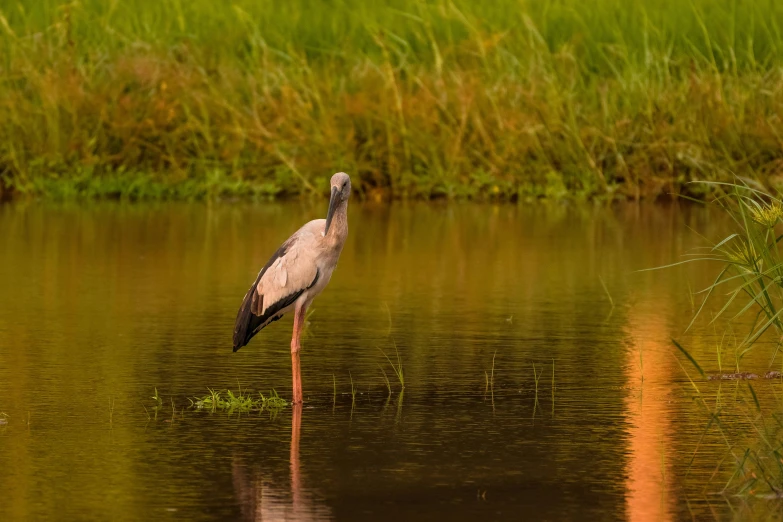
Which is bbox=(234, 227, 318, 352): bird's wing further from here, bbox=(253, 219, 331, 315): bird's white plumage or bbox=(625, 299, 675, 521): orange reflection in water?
bbox=(625, 299, 675, 521): orange reflection in water

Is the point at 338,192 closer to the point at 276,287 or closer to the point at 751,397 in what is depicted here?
the point at 276,287

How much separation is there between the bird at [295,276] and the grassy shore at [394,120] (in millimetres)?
11696

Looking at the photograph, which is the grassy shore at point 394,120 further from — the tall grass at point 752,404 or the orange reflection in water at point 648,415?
the tall grass at point 752,404

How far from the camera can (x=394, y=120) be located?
22266mm

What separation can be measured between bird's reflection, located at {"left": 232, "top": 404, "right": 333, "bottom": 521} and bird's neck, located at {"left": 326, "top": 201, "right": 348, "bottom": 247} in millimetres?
2221

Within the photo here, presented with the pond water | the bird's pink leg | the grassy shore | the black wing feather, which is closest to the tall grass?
the pond water

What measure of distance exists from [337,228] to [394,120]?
12428 mm

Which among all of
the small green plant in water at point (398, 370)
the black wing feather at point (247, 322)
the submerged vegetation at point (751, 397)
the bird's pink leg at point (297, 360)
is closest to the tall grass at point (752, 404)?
the submerged vegetation at point (751, 397)

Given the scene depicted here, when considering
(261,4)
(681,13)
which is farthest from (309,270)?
(261,4)

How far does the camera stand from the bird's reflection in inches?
268

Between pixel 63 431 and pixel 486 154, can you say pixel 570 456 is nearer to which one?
pixel 63 431

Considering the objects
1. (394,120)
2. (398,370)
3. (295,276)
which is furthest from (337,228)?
(394,120)

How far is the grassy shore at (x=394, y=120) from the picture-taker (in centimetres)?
2186

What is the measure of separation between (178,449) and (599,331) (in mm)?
4566
